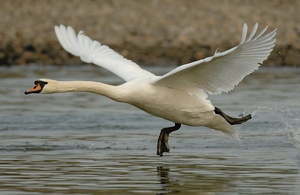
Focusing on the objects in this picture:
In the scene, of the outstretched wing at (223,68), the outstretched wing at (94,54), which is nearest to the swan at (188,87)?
the outstretched wing at (223,68)

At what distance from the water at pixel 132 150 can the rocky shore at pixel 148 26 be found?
277 inches

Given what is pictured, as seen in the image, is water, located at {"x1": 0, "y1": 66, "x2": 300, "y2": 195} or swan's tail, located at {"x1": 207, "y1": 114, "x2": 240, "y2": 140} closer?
water, located at {"x1": 0, "y1": 66, "x2": 300, "y2": 195}

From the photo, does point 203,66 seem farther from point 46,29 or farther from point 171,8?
point 171,8

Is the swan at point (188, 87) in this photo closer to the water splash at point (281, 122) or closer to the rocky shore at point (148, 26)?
the water splash at point (281, 122)

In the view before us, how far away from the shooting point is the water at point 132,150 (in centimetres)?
1018

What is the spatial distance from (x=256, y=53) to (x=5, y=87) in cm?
1171

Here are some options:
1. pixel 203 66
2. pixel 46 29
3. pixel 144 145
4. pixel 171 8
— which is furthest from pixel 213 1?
pixel 203 66

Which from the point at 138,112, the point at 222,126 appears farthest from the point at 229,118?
the point at 138,112

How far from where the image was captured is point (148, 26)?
30.1 metres

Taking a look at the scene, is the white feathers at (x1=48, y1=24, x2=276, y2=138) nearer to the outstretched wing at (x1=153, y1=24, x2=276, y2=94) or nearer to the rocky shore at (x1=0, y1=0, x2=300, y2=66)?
the outstretched wing at (x1=153, y1=24, x2=276, y2=94)

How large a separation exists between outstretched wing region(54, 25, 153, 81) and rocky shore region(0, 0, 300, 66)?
13.0 meters

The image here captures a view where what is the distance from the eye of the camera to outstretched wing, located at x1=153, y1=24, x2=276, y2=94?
10.8 m

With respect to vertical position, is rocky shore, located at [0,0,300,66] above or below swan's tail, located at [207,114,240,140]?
above

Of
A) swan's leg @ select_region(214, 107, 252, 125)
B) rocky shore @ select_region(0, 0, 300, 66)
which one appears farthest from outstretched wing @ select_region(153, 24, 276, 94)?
rocky shore @ select_region(0, 0, 300, 66)
